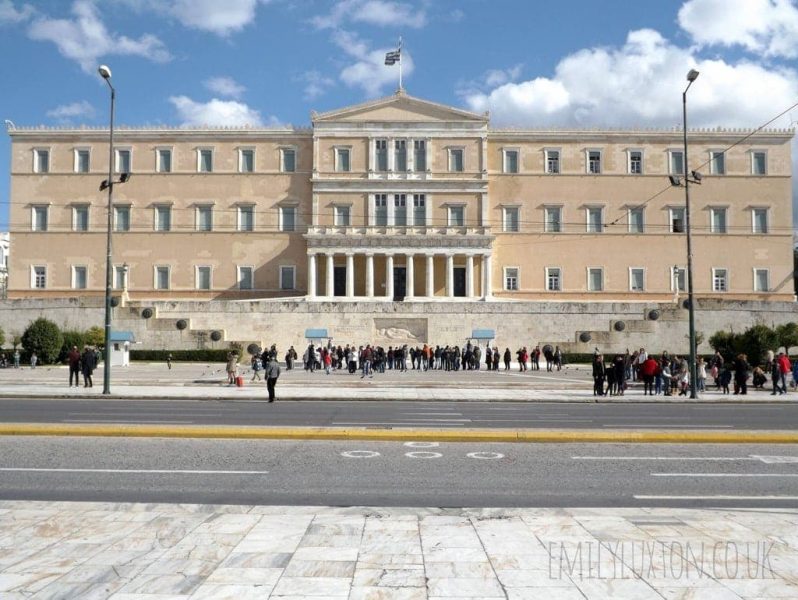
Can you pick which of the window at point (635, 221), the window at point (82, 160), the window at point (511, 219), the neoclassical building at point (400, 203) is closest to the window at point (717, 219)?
the neoclassical building at point (400, 203)

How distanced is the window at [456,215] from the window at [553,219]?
7449 mm

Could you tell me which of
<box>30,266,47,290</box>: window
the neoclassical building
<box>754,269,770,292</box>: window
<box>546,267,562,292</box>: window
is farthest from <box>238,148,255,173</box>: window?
<box>754,269,770,292</box>: window

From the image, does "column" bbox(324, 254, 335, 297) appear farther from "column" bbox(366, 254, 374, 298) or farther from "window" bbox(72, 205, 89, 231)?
"window" bbox(72, 205, 89, 231)

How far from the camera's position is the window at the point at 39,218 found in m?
62.0

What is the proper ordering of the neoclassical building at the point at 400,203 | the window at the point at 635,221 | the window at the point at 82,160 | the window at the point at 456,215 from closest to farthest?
1. the window at the point at 456,215
2. the neoclassical building at the point at 400,203
3. the window at the point at 635,221
4. the window at the point at 82,160

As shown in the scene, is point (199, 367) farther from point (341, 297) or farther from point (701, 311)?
point (701, 311)

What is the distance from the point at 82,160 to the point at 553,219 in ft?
137

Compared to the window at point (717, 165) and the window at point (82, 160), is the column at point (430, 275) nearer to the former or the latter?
the window at point (717, 165)

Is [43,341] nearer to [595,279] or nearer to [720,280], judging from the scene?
[595,279]

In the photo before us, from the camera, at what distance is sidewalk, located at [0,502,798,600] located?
5582 millimetres

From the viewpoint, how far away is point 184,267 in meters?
61.7

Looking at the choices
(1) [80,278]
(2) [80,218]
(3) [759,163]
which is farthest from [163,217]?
(3) [759,163]

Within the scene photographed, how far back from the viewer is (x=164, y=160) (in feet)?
206

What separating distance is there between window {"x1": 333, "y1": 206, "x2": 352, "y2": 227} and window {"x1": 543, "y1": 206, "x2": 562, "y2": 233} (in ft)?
56.3
